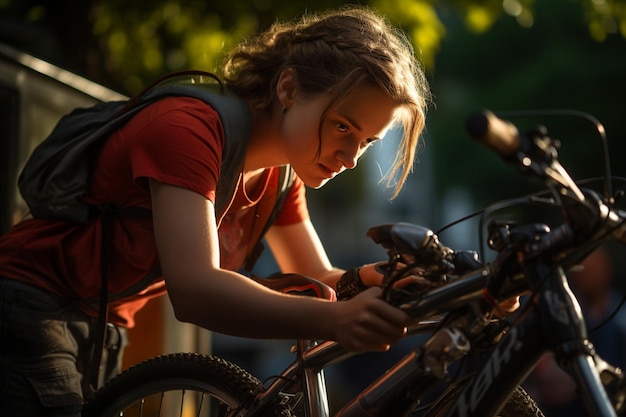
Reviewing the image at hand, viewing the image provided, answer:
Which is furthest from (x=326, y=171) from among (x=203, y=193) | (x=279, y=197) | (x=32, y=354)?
(x=32, y=354)

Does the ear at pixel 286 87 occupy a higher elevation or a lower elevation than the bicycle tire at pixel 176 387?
higher

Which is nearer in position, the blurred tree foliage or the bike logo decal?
the bike logo decal

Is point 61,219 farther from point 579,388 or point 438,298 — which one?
point 579,388

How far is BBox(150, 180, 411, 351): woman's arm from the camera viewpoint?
2.11 m

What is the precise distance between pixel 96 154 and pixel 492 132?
50.1 inches

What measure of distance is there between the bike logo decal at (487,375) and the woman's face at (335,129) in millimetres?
673

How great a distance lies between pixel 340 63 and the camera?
2.65m

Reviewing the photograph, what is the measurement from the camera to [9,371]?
2816mm

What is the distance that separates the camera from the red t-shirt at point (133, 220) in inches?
99.0

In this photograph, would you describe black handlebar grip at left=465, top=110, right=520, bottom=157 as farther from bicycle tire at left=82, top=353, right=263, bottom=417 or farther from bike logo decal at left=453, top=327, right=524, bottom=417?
bicycle tire at left=82, top=353, right=263, bottom=417

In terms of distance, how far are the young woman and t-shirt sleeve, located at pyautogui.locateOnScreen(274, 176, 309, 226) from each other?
134 mm

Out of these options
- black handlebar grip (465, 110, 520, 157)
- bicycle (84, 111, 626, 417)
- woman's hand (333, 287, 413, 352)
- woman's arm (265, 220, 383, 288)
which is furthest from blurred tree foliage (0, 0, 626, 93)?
black handlebar grip (465, 110, 520, 157)

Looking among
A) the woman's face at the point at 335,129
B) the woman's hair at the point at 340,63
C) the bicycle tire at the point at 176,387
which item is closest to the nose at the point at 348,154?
the woman's face at the point at 335,129

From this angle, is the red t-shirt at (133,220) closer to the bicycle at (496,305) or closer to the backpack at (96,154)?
the backpack at (96,154)
